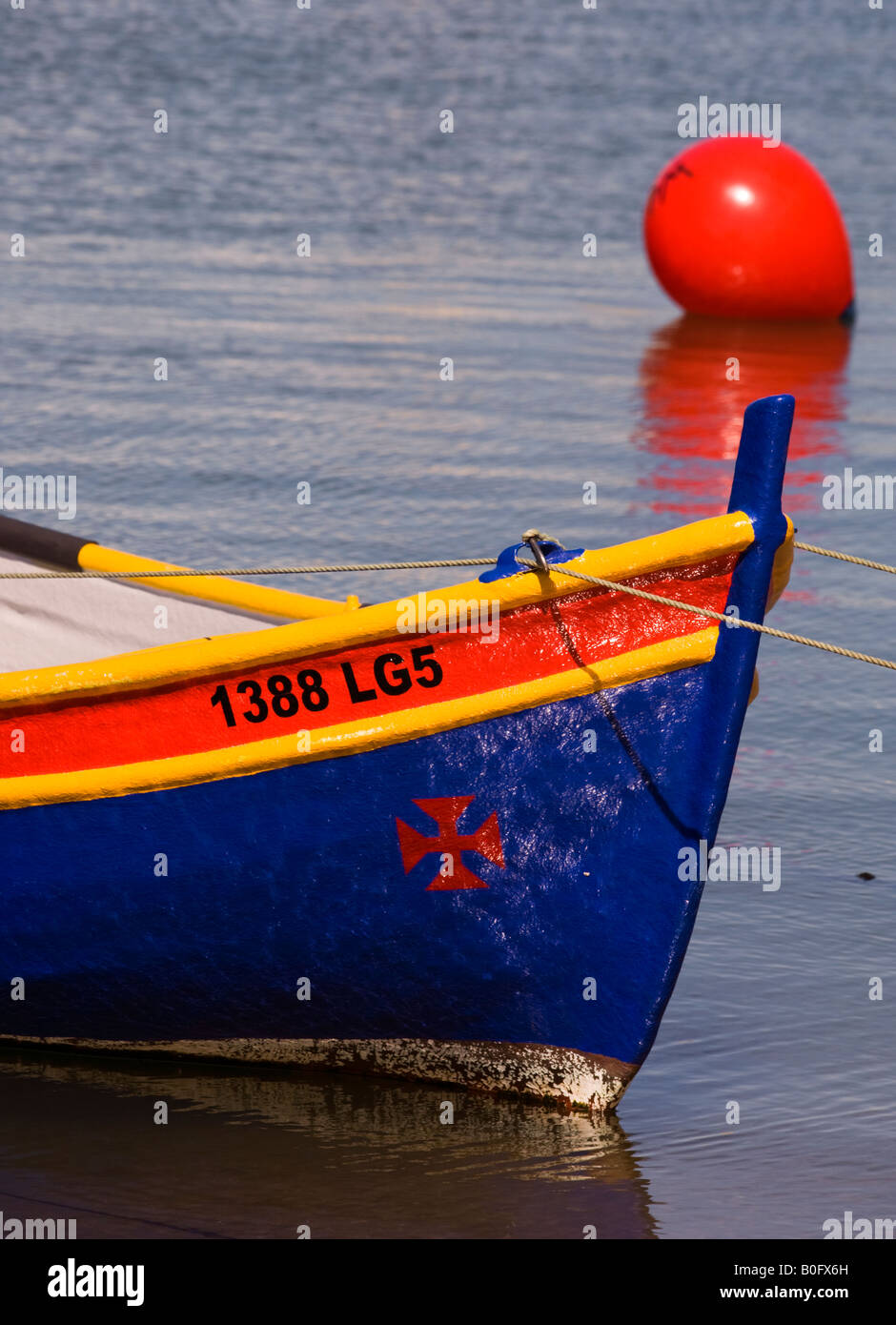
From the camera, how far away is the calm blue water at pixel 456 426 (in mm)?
4988

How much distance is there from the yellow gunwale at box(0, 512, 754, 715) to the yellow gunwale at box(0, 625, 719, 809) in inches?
8.3

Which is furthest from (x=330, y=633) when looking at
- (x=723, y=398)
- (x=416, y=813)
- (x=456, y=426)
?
(x=723, y=398)

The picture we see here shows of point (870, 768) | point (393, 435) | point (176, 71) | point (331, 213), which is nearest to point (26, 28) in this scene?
point (176, 71)

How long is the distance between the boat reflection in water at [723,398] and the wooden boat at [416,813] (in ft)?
18.6

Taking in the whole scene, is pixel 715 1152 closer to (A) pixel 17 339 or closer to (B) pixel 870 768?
(B) pixel 870 768

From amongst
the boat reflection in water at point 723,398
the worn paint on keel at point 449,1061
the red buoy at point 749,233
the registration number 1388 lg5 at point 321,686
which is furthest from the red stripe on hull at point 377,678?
the red buoy at point 749,233

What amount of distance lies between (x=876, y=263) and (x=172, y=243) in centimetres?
681

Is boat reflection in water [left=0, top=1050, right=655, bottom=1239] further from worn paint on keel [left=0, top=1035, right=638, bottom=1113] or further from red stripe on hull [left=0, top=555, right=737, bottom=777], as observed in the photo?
red stripe on hull [left=0, top=555, right=737, bottom=777]

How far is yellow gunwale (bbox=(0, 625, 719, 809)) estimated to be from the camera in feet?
15.7

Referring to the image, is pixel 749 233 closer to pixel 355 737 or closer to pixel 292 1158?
pixel 355 737

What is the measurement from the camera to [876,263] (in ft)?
60.4

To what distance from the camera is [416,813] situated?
4930mm
